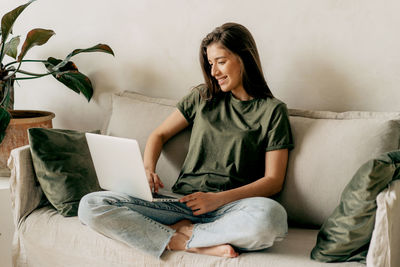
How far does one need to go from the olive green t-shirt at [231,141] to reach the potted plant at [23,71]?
0.67 meters

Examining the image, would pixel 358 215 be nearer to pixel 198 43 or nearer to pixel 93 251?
pixel 93 251

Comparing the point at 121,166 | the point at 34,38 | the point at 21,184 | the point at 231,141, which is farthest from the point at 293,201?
the point at 34,38

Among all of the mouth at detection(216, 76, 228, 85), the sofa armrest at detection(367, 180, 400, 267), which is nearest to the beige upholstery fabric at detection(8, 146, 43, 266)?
the mouth at detection(216, 76, 228, 85)

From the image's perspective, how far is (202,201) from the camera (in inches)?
67.2

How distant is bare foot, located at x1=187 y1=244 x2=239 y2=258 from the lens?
1.55 m

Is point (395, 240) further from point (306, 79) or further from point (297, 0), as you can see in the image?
point (297, 0)

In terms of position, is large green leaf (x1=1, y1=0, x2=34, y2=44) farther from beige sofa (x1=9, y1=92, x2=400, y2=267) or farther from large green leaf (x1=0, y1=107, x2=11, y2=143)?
beige sofa (x1=9, y1=92, x2=400, y2=267)

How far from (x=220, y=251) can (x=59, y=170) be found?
2.36ft

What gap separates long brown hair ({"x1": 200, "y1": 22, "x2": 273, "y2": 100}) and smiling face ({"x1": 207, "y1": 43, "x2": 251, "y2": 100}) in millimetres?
16

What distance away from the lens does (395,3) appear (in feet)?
6.16

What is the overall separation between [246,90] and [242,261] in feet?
2.27

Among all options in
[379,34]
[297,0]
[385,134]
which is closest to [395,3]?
[379,34]

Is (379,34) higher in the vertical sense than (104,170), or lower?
higher

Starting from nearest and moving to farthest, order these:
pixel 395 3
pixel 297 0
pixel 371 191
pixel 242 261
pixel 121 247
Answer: pixel 371 191, pixel 242 261, pixel 121 247, pixel 395 3, pixel 297 0
